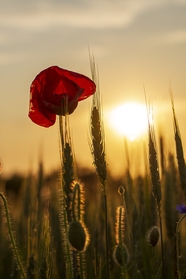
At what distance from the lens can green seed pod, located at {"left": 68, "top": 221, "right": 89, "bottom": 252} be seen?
5.36 feet

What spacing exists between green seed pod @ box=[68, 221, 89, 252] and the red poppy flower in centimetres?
66

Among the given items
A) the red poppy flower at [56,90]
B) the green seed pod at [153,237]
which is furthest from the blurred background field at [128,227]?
the red poppy flower at [56,90]

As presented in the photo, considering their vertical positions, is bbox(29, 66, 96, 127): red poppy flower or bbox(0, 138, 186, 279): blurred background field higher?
bbox(29, 66, 96, 127): red poppy flower

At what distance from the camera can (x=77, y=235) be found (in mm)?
1634

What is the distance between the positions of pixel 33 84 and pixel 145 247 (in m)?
1.05

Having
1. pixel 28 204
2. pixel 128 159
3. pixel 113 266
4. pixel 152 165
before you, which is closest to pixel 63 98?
pixel 152 165

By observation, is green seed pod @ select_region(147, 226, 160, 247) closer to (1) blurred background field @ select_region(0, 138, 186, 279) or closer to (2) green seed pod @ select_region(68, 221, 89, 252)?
(1) blurred background field @ select_region(0, 138, 186, 279)

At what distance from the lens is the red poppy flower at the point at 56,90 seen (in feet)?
7.35

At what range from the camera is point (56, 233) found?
387 centimetres

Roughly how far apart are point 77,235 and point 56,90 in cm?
77

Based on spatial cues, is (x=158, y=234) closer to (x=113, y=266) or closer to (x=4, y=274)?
(x=113, y=266)

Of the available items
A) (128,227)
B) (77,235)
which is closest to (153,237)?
(128,227)

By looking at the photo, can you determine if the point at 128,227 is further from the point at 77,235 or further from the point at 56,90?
the point at 77,235

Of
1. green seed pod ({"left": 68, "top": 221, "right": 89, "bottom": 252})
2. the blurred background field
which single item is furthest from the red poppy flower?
green seed pod ({"left": 68, "top": 221, "right": 89, "bottom": 252})
